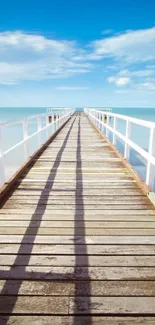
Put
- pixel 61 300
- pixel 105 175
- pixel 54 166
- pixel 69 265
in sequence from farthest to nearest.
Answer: pixel 54 166
pixel 105 175
pixel 69 265
pixel 61 300

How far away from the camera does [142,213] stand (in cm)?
311

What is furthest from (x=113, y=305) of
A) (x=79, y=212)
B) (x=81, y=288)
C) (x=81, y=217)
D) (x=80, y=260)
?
(x=79, y=212)

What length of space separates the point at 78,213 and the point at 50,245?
776 millimetres

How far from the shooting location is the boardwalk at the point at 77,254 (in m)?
1.69

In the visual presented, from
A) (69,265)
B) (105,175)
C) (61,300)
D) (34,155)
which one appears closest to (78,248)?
(69,265)

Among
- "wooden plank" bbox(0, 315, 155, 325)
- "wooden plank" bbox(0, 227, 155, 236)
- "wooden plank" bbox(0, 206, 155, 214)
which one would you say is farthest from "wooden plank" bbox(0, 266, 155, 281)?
"wooden plank" bbox(0, 206, 155, 214)

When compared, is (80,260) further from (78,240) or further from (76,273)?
(78,240)

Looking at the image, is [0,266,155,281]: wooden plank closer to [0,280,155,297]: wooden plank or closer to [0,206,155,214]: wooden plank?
[0,280,155,297]: wooden plank

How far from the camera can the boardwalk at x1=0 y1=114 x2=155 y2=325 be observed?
Result: 1.69 meters

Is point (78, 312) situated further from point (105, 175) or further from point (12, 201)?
point (105, 175)

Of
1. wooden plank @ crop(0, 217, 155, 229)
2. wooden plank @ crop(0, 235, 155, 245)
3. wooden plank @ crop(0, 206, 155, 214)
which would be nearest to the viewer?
wooden plank @ crop(0, 235, 155, 245)

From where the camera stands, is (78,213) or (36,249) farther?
(78,213)

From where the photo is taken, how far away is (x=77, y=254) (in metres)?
2.27

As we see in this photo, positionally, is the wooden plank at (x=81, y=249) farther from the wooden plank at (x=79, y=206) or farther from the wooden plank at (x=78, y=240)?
the wooden plank at (x=79, y=206)
